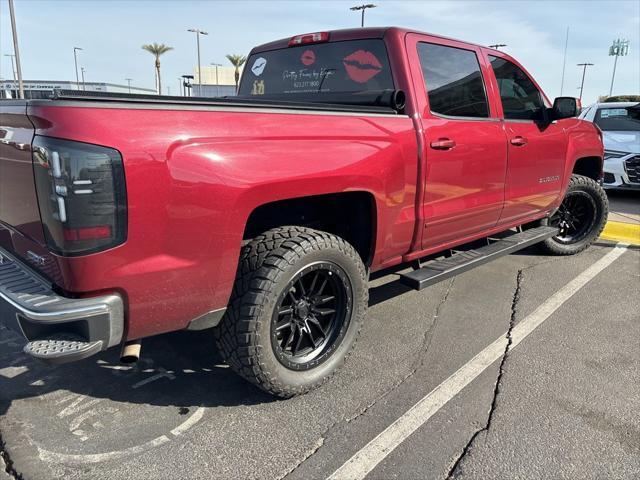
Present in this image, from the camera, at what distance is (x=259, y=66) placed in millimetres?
4363

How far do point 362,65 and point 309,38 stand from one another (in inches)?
24.2

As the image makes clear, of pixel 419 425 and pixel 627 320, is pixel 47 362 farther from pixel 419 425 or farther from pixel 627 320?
pixel 627 320

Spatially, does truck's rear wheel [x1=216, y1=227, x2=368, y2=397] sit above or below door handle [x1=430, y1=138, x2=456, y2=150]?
below

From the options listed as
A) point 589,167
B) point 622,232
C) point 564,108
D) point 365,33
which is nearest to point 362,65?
point 365,33

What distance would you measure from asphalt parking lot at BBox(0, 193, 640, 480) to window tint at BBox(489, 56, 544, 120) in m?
1.78

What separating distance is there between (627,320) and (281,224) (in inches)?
113

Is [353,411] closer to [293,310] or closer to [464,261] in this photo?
[293,310]

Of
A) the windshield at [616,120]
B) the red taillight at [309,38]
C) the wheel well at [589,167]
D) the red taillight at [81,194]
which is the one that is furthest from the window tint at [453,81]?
the windshield at [616,120]

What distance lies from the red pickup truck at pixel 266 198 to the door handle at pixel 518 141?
2 cm

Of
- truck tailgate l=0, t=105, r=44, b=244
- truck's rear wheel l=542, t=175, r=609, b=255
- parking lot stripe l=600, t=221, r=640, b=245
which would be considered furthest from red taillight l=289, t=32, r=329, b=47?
parking lot stripe l=600, t=221, r=640, b=245

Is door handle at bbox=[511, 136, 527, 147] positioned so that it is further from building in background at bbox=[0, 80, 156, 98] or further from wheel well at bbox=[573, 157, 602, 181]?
building in background at bbox=[0, 80, 156, 98]

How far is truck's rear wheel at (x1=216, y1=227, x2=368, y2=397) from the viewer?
8.00ft

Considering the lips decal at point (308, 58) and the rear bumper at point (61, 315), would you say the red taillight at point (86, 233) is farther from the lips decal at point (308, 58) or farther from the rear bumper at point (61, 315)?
the lips decal at point (308, 58)

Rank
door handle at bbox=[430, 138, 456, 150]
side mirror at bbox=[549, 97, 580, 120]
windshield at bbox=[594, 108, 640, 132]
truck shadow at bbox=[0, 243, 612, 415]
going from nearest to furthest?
1. truck shadow at bbox=[0, 243, 612, 415]
2. door handle at bbox=[430, 138, 456, 150]
3. side mirror at bbox=[549, 97, 580, 120]
4. windshield at bbox=[594, 108, 640, 132]
